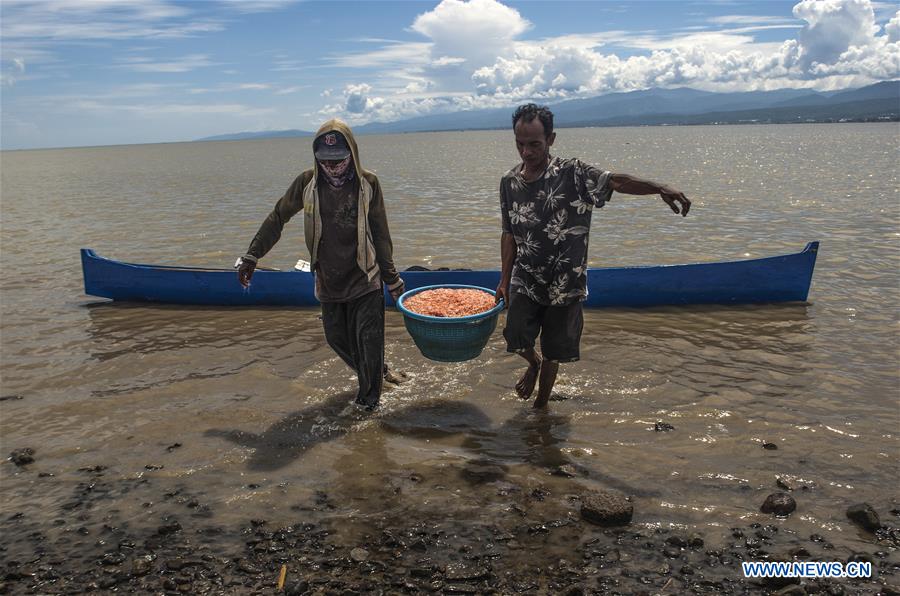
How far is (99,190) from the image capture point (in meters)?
36.0

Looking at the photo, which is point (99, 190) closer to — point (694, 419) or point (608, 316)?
point (608, 316)

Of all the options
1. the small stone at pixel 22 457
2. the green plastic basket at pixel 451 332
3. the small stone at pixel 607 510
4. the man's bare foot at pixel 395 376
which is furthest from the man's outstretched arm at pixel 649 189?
the small stone at pixel 22 457

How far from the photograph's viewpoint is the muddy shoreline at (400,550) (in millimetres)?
3438

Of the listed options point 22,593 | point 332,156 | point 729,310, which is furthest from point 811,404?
point 22,593

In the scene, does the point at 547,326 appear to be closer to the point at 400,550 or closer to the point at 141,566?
the point at 400,550

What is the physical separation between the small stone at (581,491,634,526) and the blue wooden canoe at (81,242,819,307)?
16.0 ft

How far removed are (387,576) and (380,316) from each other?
7.89ft

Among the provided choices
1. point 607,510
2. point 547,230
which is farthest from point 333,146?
point 607,510

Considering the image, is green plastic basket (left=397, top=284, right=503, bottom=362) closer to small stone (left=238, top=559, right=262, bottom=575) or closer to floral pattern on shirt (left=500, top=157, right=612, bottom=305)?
floral pattern on shirt (left=500, top=157, right=612, bottom=305)

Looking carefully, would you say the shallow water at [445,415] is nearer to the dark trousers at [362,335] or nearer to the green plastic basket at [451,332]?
the dark trousers at [362,335]

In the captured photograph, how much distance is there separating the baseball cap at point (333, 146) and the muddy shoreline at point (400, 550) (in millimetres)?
2615

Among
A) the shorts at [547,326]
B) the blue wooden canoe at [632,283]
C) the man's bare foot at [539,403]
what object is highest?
the shorts at [547,326]

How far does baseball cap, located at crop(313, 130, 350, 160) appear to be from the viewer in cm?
470

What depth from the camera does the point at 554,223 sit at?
15.0 ft
